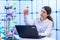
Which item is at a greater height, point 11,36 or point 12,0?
point 12,0

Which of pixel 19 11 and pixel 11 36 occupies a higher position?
pixel 19 11

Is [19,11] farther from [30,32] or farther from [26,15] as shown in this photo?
[30,32]

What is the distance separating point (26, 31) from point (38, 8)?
115cm

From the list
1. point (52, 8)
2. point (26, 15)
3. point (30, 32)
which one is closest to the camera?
point (30, 32)

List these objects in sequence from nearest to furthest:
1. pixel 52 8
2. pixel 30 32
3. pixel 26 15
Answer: pixel 30 32 < pixel 26 15 < pixel 52 8

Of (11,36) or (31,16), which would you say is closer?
(11,36)

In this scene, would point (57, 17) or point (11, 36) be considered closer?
point (11, 36)

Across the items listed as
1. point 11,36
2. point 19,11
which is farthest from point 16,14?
point 11,36

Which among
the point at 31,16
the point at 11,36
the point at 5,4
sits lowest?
the point at 11,36

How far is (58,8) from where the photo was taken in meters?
3.11

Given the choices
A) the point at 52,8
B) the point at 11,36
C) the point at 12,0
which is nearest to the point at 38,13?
the point at 52,8

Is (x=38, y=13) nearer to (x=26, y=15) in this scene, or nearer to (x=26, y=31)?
(x=26, y=15)

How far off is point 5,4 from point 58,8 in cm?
109

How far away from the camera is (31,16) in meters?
3.13
